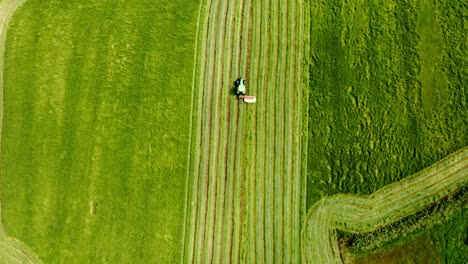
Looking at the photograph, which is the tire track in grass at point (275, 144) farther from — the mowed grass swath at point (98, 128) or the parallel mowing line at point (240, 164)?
the mowed grass swath at point (98, 128)

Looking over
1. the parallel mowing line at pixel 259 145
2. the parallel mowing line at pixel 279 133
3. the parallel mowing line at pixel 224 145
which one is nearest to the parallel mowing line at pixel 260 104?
the parallel mowing line at pixel 259 145

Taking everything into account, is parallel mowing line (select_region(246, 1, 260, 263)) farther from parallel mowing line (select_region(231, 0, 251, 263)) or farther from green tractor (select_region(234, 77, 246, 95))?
green tractor (select_region(234, 77, 246, 95))

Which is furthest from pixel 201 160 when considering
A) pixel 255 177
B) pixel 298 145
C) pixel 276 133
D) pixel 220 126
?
pixel 298 145

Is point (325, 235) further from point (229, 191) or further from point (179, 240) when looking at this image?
point (179, 240)

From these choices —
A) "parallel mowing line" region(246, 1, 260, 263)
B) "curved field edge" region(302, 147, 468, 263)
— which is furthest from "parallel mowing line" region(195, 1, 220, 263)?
"curved field edge" region(302, 147, 468, 263)

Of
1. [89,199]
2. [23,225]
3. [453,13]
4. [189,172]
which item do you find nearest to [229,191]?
[189,172]
